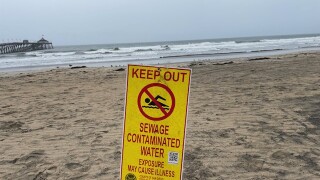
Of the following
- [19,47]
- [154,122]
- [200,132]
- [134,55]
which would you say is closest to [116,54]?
[134,55]

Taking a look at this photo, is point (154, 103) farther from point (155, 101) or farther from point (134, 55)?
point (134, 55)

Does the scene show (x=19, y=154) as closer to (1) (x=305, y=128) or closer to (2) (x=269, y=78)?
(1) (x=305, y=128)

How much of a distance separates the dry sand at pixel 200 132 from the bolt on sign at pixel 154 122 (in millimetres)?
1771

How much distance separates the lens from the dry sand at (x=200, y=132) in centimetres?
421

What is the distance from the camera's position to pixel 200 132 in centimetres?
548

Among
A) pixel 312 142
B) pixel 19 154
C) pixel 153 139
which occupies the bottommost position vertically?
pixel 19 154

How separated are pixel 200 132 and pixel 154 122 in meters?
3.33

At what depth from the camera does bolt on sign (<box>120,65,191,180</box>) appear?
218cm

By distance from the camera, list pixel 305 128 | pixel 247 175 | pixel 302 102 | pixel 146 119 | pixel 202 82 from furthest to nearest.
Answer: pixel 202 82 → pixel 302 102 → pixel 305 128 → pixel 247 175 → pixel 146 119

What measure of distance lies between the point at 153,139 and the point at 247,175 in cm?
211

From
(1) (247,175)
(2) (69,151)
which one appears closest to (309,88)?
(1) (247,175)

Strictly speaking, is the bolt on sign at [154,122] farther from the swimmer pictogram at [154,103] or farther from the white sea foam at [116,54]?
the white sea foam at [116,54]

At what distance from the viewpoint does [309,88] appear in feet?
28.0

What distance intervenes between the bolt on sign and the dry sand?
1.77 metres
